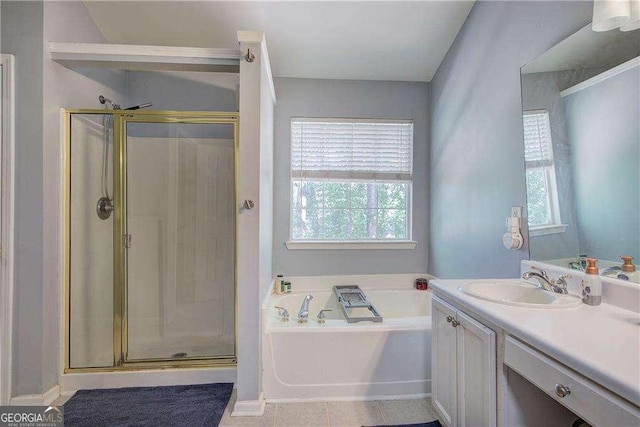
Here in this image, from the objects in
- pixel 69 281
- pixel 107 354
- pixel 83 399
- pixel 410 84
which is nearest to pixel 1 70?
pixel 69 281

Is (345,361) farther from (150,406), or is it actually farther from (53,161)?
(53,161)

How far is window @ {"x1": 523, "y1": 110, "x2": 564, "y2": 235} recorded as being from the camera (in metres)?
1.47

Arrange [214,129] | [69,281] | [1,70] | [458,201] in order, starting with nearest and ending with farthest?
[1,70], [69,281], [214,129], [458,201]

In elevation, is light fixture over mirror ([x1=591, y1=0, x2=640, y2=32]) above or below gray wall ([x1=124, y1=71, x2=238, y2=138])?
below

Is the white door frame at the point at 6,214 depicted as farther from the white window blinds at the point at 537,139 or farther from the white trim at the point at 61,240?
the white window blinds at the point at 537,139

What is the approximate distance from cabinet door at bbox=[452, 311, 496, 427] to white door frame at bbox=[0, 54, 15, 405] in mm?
2479

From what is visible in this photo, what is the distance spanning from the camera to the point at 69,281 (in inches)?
72.8

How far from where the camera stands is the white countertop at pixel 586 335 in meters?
0.67

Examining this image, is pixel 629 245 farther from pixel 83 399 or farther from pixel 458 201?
pixel 83 399

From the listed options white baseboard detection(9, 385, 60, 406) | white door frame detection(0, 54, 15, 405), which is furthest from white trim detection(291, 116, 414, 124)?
white baseboard detection(9, 385, 60, 406)

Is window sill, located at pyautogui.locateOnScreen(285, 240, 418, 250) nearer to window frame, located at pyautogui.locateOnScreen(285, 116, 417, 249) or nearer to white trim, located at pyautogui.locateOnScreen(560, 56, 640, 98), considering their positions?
window frame, located at pyautogui.locateOnScreen(285, 116, 417, 249)

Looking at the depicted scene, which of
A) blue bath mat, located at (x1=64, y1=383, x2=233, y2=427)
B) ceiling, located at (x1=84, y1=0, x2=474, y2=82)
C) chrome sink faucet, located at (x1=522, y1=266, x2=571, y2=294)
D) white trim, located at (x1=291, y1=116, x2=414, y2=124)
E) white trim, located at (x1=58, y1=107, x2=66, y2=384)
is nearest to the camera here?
chrome sink faucet, located at (x1=522, y1=266, x2=571, y2=294)

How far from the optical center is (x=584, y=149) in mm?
1303

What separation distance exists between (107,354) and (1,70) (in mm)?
1880
